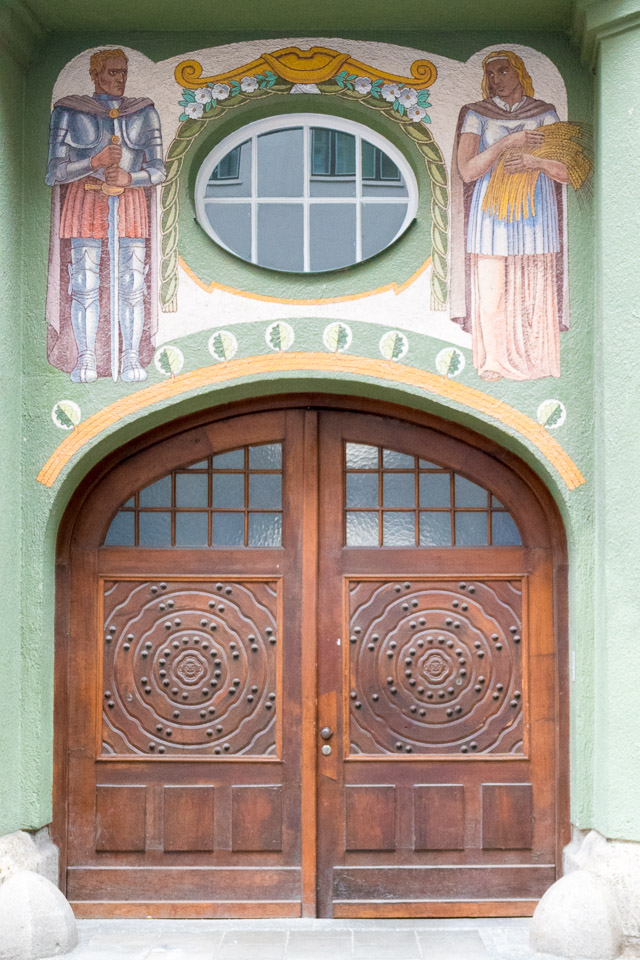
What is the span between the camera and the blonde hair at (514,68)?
575cm

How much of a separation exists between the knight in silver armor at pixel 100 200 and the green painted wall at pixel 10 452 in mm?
206

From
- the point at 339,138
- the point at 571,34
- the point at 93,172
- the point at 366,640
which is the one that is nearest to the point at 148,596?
the point at 366,640

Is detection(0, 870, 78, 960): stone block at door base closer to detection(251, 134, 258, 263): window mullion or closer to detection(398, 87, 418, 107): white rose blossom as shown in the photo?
detection(251, 134, 258, 263): window mullion

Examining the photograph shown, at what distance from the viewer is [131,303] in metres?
5.71

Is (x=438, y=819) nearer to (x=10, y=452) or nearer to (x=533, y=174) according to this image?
(x=10, y=452)

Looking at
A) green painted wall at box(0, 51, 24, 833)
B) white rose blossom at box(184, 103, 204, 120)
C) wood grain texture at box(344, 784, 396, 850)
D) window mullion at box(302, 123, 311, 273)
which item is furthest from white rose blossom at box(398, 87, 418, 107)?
wood grain texture at box(344, 784, 396, 850)

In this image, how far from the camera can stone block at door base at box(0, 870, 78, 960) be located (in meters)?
5.01

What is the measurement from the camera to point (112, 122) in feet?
19.0

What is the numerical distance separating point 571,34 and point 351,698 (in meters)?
3.89

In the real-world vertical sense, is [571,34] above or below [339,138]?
above

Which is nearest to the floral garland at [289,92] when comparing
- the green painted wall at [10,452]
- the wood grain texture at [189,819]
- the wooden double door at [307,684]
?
the green painted wall at [10,452]

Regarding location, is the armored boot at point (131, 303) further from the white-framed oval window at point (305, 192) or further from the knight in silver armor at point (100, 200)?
the white-framed oval window at point (305, 192)

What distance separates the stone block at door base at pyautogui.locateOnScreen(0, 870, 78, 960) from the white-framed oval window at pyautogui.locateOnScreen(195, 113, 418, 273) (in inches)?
137

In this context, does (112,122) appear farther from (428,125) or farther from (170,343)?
(428,125)
